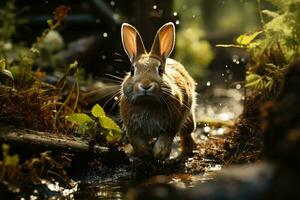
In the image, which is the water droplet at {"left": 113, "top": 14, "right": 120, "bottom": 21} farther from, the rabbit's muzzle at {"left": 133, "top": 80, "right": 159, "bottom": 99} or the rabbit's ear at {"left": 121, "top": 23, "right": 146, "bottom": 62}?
the rabbit's muzzle at {"left": 133, "top": 80, "right": 159, "bottom": 99}

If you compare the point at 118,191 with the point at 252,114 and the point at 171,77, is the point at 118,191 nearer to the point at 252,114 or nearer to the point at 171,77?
the point at 171,77

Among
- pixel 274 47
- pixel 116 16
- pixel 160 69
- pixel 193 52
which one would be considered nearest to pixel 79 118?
pixel 160 69

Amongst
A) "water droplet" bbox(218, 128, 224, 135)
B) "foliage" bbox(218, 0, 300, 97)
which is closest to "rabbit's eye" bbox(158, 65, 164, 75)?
"foliage" bbox(218, 0, 300, 97)

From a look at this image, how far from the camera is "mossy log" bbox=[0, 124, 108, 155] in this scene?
6223 mm

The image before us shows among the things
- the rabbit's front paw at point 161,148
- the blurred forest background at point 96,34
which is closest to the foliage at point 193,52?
the blurred forest background at point 96,34

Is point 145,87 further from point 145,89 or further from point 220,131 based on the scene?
point 220,131

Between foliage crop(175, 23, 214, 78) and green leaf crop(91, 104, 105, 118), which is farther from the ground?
foliage crop(175, 23, 214, 78)

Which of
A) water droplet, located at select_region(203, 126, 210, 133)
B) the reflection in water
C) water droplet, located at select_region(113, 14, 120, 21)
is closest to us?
the reflection in water

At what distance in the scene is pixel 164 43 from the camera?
763 centimetres

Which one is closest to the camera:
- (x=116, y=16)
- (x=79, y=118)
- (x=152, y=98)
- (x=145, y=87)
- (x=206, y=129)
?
(x=145, y=87)

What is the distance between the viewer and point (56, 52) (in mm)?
13422

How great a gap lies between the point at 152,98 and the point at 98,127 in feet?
2.70

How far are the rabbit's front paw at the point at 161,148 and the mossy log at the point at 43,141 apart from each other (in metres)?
0.52

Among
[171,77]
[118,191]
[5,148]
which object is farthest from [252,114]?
[5,148]
